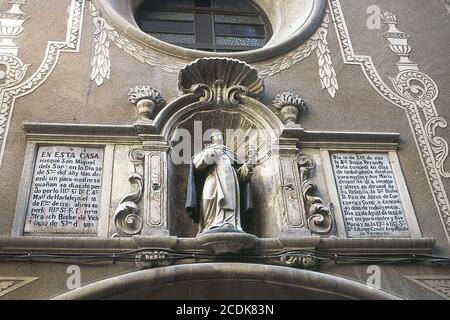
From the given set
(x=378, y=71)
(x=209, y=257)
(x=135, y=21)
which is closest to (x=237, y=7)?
(x=135, y=21)

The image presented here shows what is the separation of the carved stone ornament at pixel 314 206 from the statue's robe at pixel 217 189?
1.96 ft

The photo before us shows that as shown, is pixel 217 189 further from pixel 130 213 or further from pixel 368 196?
pixel 368 196

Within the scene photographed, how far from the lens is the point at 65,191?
253 inches

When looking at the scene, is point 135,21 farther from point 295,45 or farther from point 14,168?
point 14,168

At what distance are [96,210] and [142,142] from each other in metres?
0.98

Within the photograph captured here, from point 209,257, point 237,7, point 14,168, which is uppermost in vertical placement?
point 237,7

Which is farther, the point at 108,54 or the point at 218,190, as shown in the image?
the point at 108,54

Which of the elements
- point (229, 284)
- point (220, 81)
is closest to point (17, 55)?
point (220, 81)

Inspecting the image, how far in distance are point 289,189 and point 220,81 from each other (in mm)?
1619

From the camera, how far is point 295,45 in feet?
27.0

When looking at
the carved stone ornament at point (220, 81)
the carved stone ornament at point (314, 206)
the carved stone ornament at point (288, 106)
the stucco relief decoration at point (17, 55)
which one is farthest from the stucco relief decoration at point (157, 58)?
the carved stone ornament at point (314, 206)

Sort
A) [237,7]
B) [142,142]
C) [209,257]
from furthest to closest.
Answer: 1. [237,7]
2. [142,142]
3. [209,257]

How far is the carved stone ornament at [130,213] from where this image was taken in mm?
6176

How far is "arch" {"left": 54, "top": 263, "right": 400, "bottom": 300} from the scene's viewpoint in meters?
5.70
